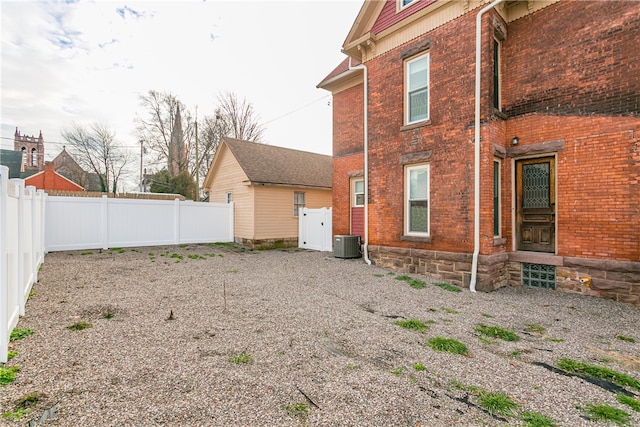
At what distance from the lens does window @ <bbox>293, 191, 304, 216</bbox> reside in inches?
613

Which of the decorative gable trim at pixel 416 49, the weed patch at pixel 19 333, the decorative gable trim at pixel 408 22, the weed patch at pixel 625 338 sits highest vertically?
the decorative gable trim at pixel 408 22

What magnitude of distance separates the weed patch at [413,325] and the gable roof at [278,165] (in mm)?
10499

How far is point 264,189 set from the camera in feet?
47.2

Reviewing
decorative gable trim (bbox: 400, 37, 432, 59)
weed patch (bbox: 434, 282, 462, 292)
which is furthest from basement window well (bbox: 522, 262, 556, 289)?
decorative gable trim (bbox: 400, 37, 432, 59)

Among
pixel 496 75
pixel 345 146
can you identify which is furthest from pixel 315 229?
pixel 496 75

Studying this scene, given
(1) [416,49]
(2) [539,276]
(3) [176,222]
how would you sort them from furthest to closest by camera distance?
(3) [176,222] → (1) [416,49] → (2) [539,276]

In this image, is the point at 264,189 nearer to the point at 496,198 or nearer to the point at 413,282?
the point at 413,282

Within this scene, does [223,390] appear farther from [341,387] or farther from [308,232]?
[308,232]

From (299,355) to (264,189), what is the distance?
37.7ft

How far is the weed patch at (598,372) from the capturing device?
9.97 feet

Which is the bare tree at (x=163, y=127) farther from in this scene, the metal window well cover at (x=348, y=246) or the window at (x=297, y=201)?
the metal window well cover at (x=348, y=246)

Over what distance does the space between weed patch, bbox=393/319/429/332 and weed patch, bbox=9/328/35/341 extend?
4912 millimetres

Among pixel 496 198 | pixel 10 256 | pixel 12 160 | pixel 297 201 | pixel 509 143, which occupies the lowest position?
pixel 10 256

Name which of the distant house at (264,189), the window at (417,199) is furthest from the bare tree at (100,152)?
the window at (417,199)
